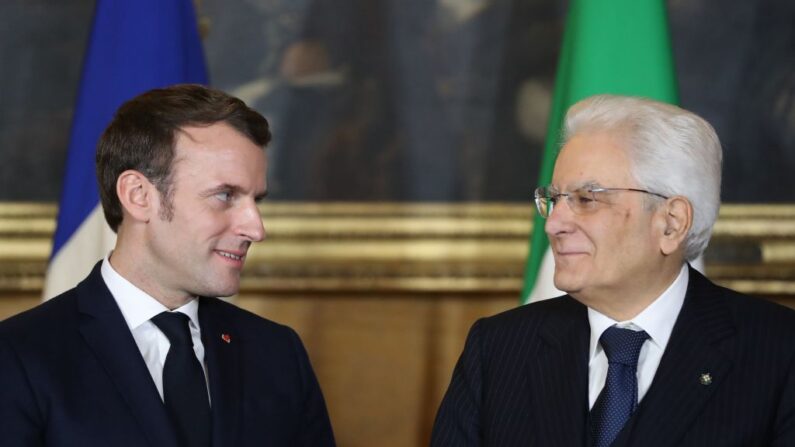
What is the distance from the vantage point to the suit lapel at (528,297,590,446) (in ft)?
9.02

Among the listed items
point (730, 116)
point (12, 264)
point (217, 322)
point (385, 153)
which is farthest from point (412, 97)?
point (217, 322)

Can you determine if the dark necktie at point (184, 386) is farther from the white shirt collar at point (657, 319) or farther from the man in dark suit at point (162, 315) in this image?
the white shirt collar at point (657, 319)

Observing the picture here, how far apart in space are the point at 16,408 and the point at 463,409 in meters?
1.05

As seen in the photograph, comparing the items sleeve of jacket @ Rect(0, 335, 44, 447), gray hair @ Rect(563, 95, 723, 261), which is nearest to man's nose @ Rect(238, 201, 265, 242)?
sleeve of jacket @ Rect(0, 335, 44, 447)

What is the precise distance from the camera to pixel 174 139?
277 cm

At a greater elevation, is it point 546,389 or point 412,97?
point 412,97

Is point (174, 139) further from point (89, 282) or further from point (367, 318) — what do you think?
point (367, 318)

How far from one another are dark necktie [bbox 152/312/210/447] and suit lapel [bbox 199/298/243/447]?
2 centimetres

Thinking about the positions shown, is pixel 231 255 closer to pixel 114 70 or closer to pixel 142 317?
pixel 142 317

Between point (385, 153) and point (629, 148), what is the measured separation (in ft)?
6.74

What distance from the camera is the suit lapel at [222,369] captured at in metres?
2.72

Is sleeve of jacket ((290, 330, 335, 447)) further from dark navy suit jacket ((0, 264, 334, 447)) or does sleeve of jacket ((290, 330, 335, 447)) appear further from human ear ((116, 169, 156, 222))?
human ear ((116, 169, 156, 222))

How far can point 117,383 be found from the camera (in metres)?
2.62

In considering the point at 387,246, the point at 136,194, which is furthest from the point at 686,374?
the point at 387,246
